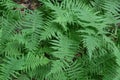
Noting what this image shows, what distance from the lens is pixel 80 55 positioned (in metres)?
4.86

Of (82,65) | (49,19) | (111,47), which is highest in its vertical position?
(49,19)

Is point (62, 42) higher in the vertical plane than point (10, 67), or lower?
higher

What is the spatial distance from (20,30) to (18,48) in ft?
1.27

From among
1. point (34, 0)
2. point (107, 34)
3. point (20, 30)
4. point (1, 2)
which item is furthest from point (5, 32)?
point (107, 34)

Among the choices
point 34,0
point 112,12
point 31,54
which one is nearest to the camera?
point 31,54

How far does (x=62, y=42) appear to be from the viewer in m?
4.62

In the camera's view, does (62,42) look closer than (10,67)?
No

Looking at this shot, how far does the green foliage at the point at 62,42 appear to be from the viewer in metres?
4.51

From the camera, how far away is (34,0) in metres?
5.46

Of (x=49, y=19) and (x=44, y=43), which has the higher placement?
(x=49, y=19)

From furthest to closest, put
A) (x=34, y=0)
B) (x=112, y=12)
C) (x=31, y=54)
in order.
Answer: (x=34, y=0), (x=112, y=12), (x=31, y=54)

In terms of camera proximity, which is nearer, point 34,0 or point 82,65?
point 82,65

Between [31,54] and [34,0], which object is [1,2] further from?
[31,54]

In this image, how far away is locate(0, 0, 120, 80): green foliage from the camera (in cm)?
451
